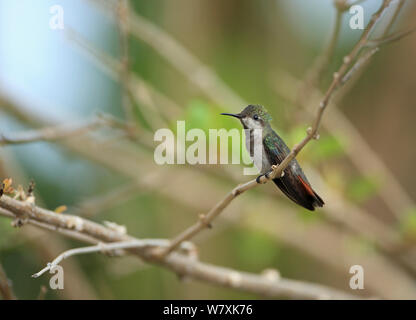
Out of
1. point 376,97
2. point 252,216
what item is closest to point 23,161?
point 252,216

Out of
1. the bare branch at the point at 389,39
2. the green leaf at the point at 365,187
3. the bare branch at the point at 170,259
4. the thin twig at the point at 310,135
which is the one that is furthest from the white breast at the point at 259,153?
the green leaf at the point at 365,187

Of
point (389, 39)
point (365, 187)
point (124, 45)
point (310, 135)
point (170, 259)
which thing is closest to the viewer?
point (310, 135)

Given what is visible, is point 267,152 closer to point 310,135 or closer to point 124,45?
point 310,135

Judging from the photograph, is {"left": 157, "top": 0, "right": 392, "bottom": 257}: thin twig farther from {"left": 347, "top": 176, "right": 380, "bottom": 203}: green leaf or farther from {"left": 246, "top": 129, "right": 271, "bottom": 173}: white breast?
{"left": 347, "top": 176, "right": 380, "bottom": 203}: green leaf

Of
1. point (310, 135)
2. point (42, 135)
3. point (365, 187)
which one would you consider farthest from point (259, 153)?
point (365, 187)
